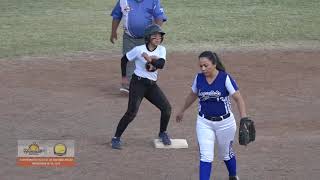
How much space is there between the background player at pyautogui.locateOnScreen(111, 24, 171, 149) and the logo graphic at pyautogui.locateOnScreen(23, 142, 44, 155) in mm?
1073

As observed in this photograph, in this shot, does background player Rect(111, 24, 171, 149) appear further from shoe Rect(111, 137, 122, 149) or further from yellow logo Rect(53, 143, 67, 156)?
yellow logo Rect(53, 143, 67, 156)

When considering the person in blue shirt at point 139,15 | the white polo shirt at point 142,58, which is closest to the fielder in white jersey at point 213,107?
the white polo shirt at point 142,58

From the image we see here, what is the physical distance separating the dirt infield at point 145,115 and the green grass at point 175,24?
1394mm

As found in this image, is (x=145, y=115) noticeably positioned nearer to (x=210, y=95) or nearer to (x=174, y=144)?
(x=174, y=144)

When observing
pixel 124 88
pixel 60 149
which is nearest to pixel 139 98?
pixel 60 149

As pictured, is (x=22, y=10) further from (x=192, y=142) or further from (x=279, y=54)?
(x=192, y=142)

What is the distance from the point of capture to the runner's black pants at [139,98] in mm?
9430

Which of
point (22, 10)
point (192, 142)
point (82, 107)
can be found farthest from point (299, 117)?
point (22, 10)

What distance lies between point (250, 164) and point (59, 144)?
241 cm

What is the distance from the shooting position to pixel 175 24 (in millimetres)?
19875

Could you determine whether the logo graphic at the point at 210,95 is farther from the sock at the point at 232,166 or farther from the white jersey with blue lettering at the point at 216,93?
the sock at the point at 232,166

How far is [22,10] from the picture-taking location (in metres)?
22.7

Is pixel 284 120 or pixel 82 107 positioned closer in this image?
pixel 284 120

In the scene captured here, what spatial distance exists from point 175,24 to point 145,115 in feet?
28.6
